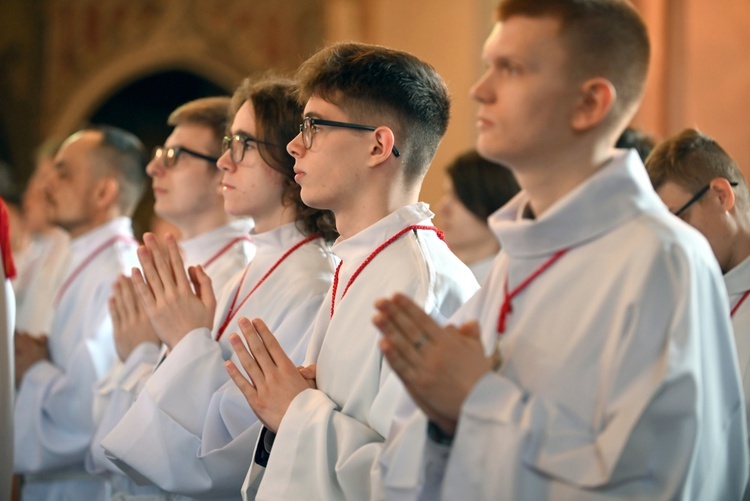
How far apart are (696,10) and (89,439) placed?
4006mm

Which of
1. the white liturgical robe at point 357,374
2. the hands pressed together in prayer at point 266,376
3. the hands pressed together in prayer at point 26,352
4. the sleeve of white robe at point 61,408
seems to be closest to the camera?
the white liturgical robe at point 357,374

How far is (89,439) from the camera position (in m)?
4.77

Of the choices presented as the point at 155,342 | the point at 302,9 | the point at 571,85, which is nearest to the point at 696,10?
the point at 155,342

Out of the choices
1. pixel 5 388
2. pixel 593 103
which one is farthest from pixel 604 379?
pixel 5 388

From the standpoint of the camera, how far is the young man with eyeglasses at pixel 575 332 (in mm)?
1892

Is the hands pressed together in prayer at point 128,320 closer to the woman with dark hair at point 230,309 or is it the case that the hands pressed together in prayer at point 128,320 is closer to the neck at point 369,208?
the woman with dark hair at point 230,309

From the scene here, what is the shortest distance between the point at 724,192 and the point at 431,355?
4.32ft

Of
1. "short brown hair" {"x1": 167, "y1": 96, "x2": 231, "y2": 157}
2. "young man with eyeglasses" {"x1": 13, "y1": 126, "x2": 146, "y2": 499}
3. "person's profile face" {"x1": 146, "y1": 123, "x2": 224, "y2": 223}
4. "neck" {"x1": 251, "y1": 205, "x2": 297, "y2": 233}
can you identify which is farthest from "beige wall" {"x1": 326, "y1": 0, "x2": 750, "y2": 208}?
"young man with eyeglasses" {"x1": 13, "y1": 126, "x2": 146, "y2": 499}

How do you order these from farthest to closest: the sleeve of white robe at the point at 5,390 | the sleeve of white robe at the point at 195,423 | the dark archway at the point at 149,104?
the dark archway at the point at 149,104 < the sleeve of white robe at the point at 5,390 < the sleeve of white robe at the point at 195,423

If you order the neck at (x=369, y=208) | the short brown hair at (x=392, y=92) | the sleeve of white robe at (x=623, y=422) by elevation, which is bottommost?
the sleeve of white robe at (x=623, y=422)

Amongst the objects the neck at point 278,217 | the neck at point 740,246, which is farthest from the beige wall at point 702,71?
the neck at point 278,217

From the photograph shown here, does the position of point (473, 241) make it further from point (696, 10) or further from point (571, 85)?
point (571, 85)

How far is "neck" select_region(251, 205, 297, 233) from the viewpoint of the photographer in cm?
366

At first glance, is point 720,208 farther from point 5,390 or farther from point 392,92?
point 5,390
